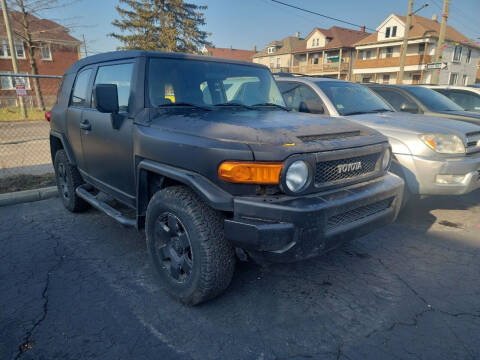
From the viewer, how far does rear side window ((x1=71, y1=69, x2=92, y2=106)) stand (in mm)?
3748

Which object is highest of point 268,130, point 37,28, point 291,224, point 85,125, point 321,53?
point 321,53

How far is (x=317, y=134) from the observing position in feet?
7.77

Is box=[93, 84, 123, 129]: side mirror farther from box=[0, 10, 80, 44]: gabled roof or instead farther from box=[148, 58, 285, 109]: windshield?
box=[0, 10, 80, 44]: gabled roof

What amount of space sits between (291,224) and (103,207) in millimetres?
2204

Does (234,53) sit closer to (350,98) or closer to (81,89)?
(350,98)

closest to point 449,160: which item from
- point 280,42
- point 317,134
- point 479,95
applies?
point 317,134

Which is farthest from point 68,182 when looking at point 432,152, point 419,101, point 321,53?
point 321,53

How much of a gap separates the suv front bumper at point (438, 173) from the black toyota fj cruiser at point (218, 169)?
1.34 m

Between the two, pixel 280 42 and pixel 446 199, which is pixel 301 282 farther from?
pixel 280 42

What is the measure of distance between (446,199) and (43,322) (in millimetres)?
5546

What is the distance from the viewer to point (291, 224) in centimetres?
200

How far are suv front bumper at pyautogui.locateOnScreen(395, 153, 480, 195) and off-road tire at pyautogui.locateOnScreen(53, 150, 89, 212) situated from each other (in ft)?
13.5

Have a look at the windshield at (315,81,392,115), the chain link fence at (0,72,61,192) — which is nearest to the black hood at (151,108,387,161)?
the windshield at (315,81,392,115)

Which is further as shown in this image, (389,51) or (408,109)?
(389,51)
